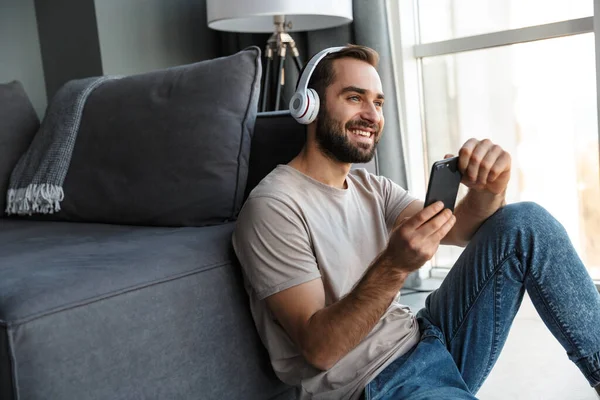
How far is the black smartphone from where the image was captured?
1146 millimetres

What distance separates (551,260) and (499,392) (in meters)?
0.64

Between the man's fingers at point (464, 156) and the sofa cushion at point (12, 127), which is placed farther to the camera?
the sofa cushion at point (12, 127)

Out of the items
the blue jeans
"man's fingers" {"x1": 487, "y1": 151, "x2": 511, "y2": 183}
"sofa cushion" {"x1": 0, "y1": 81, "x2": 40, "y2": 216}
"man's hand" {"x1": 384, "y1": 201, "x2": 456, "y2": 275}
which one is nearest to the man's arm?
"man's hand" {"x1": 384, "y1": 201, "x2": 456, "y2": 275}

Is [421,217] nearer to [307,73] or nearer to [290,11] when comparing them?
[307,73]

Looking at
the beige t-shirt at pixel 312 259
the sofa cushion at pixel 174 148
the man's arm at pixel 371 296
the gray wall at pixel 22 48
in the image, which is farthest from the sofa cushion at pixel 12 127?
the man's arm at pixel 371 296

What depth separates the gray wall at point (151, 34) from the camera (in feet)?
9.41

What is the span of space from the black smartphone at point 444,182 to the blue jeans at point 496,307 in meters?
0.16

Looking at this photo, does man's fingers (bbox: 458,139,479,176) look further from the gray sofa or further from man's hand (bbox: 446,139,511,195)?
the gray sofa

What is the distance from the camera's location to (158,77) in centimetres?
179

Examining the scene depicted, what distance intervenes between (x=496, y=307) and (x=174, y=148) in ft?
2.68

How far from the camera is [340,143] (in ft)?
4.55

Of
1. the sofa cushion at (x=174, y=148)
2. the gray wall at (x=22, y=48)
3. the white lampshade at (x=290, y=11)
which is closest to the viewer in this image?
the sofa cushion at (x=174, y=148)

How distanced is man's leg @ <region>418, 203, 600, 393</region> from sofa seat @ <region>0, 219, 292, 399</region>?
37 cm

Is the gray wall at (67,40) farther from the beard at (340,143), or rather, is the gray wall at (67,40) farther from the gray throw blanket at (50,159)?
the beard at (340,143)
